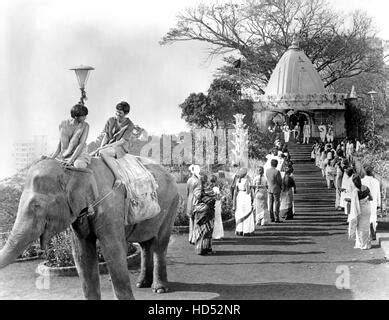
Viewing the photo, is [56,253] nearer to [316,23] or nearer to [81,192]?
[81,192]

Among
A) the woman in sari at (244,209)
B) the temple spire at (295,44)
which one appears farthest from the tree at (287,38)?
the woman in sari at (244,209)

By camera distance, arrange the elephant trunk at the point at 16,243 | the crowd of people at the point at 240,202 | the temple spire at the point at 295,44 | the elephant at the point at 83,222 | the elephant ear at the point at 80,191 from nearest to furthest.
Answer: the elephant trunk at the point at 16,243 → the elephant at the point at 83,222 → the elephant ear at the point at 80,191 → the crowd of people at the point at 240,202 → the temple spire at the point at 295,44

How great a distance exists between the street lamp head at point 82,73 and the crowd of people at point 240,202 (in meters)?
3.17

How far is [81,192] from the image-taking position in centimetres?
782

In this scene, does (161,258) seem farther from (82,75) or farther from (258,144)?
(258,144)

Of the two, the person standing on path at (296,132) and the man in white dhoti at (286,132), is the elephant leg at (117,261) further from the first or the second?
the person standing on path at (296,132)

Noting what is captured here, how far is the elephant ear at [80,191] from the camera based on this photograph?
7.73 meters

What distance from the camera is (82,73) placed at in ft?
42.4

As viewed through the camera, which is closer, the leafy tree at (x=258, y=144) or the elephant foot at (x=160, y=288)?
the elephant foot at (x=160, y=288)

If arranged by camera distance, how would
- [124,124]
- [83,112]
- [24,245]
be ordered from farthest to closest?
[124,124], [83,112], [24,245]

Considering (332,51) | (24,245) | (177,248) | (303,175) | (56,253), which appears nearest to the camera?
(24,245)

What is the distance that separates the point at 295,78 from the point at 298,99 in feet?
5.77
